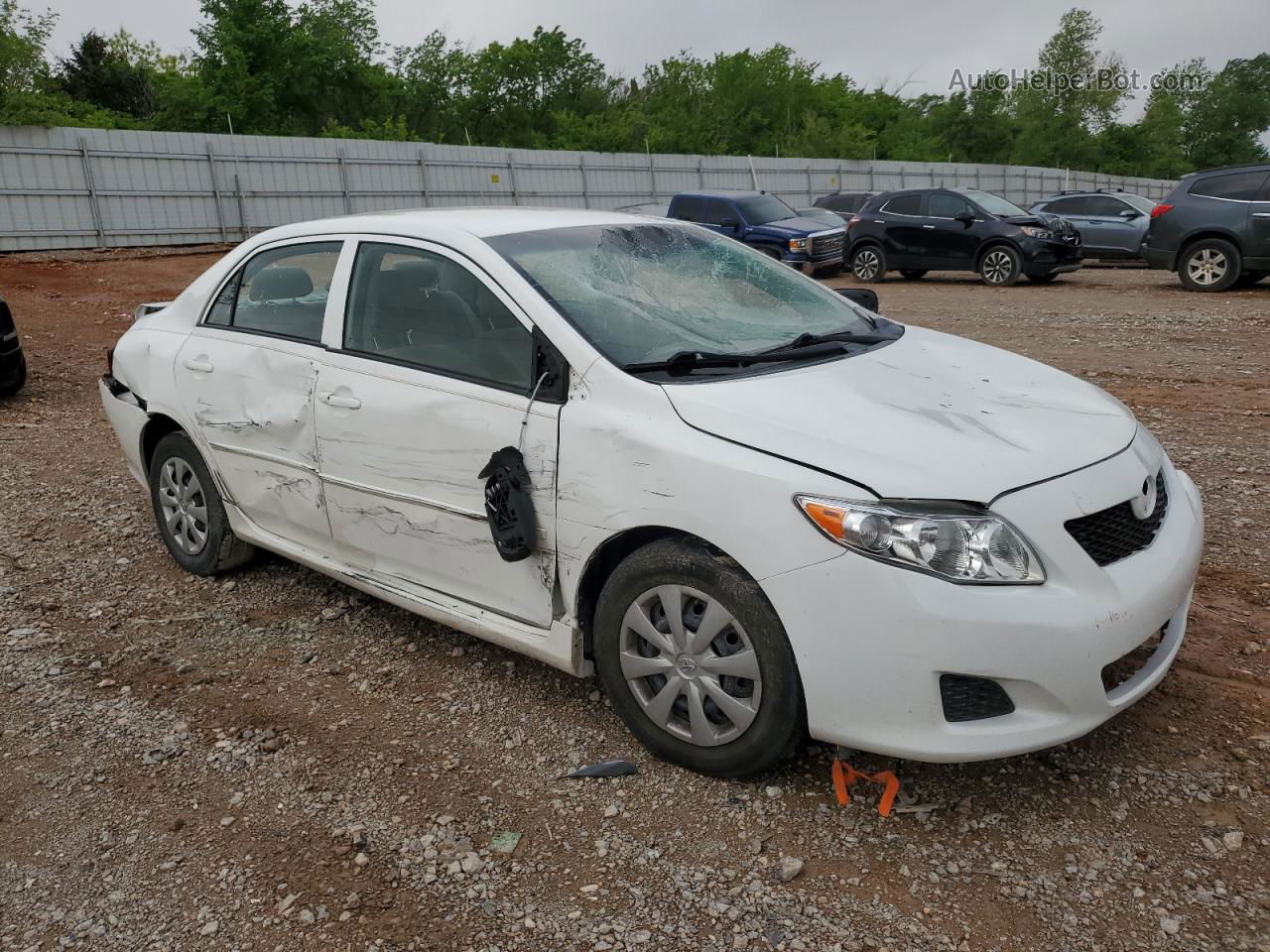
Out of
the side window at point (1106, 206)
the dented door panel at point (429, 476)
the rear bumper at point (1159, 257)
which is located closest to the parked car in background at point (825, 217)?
the side window at point (1106, 206)

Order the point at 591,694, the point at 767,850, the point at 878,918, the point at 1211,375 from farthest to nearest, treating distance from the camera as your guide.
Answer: the point at 1211,375 → the point at 591,694 → the point at 767,850 → the point at 878,918

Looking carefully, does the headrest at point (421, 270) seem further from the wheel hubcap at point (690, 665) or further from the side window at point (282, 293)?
the wheel hubcap at point (690, 665)

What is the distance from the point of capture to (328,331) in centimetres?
392

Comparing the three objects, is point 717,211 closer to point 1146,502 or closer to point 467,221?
point 467,221

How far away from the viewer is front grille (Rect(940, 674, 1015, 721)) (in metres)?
2.61

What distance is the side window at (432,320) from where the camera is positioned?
3.36 m

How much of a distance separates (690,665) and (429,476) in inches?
45.1

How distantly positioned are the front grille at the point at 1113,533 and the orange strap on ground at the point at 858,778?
2.86 feet

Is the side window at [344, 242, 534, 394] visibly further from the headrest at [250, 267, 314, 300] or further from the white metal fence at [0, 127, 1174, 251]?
the white metal fence at [0, 127, 1174, 251]

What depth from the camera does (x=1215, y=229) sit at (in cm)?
1375

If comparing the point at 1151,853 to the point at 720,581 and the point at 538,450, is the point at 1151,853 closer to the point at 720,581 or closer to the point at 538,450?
the point at 720,581

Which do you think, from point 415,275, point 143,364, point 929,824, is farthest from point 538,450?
point 143,364

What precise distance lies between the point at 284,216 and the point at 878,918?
81.2 ft

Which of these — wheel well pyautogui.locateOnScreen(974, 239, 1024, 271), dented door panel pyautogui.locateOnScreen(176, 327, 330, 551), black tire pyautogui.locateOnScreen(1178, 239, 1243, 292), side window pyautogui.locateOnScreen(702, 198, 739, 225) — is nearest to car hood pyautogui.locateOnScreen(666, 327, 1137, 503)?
dented door panel pyautogui.locateOnScreen(176, 327, 330, 551)
